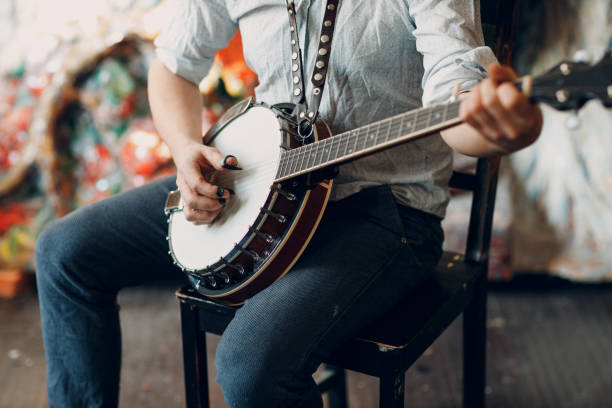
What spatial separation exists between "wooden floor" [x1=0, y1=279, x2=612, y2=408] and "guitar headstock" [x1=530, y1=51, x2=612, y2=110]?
116 centimetres

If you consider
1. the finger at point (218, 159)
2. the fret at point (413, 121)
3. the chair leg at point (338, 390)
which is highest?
the fret at point (413, 121)

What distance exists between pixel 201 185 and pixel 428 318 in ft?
1.57

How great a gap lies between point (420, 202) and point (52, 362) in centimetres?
84

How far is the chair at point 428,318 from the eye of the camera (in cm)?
96

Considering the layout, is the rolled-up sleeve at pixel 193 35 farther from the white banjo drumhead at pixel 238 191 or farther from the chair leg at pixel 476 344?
the chair leg at pixel 476 344

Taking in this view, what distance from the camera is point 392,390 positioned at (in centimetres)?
96

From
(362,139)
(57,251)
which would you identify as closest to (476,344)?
(362,139)

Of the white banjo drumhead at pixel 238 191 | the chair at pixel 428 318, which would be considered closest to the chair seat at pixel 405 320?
the chair at pixel 428 318

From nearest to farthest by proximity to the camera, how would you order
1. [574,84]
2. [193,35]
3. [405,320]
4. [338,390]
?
[574,84] < [405,320] < [193,35] < [338,390]

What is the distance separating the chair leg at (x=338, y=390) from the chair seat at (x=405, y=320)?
0.45 meters

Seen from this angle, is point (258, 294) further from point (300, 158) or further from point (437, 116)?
point (437, 116)

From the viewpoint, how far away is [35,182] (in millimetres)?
2475

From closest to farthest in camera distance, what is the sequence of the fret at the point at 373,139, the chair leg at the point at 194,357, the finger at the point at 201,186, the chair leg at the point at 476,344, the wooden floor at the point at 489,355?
the fret at the point at 373,139, the finger at the point at 201,186, the chair leg at the point at 194,357, the chair leg at the point at 476,344, the wooden floor at the point at 489,355

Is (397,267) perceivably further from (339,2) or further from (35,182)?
(35,182)
